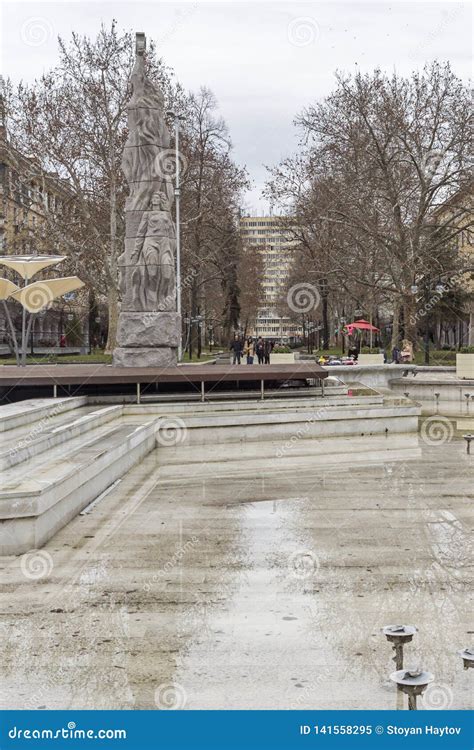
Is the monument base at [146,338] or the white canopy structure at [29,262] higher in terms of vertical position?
the white canopy structure at [29,262]

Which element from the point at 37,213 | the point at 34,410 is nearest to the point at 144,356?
the point at 34,410

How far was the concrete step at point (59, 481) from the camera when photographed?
7.48 meters

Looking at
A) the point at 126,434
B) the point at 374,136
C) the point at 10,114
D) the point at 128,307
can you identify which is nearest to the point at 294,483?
the point at 126,434

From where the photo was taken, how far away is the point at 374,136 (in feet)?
110

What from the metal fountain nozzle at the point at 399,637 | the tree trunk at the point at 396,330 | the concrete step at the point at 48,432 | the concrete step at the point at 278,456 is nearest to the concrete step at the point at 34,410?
the concrete step at the point at 48,432

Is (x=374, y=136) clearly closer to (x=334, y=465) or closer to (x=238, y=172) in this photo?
(x=238, y=172)

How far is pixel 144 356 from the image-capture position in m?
19.2

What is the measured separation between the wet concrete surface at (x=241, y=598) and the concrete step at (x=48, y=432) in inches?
47.6

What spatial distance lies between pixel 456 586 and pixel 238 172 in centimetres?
3884

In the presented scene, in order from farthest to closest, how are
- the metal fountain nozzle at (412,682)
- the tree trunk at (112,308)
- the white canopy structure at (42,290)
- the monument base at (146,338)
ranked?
the tree trunk at (112,308) → the white canopy structure at (42,290) → the monument base at (146,338) → the metal fountain nozzle at (412,682)

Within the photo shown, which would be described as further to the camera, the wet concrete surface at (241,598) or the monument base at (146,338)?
the monument base at (146,338)

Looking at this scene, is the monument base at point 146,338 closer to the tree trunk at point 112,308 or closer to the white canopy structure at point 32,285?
the white canopy structure at point 32,285

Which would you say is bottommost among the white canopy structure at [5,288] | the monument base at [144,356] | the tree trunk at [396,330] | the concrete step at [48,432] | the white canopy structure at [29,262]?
the concrete step at [48,432]

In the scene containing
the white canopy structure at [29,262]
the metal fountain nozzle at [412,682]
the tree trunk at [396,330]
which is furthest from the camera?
the tree trunk at [396,330]
